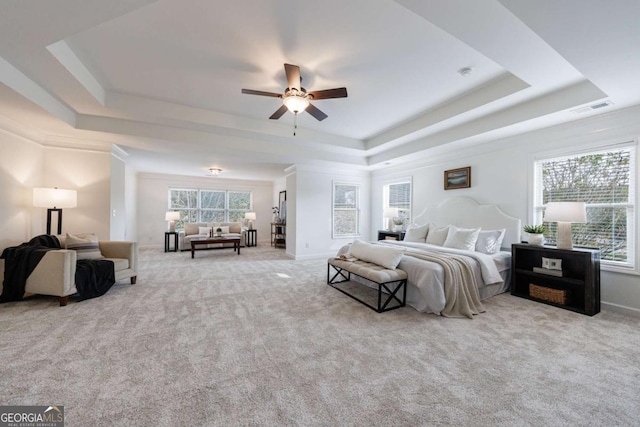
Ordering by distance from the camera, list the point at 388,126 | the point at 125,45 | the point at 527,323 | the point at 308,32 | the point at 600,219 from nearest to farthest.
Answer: the point at 308,32
the point at 125,45
the point at 527,323
the point at 600,219
the point at 388,126

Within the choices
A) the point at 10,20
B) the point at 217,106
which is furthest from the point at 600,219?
the point at 10,20

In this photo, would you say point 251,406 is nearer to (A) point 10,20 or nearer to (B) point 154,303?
(B) point 154,303

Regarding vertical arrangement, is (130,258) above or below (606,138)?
below

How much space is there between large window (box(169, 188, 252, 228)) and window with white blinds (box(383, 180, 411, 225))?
523 cm

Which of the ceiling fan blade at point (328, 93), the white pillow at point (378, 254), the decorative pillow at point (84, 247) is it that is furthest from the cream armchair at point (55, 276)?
the white pillow at point (378, 254)

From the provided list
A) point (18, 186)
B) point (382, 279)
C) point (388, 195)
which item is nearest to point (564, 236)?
point (382, 279)

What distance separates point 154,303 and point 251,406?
2.35 m

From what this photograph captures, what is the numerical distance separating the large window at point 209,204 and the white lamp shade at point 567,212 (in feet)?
27.9

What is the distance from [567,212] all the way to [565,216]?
0.05 metres

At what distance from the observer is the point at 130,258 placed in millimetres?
4035

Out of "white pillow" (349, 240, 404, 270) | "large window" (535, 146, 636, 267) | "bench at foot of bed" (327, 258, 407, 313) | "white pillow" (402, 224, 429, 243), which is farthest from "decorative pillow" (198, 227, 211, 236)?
"large window" (535, 146, 636, 267)

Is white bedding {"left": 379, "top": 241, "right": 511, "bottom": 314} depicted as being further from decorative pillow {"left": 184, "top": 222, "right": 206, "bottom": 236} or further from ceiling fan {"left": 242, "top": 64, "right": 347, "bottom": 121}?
decorative pillow {"left": 184, "top": 222, "right": 206, "bottom": 236}

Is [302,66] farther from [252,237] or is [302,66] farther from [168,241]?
[252,237]

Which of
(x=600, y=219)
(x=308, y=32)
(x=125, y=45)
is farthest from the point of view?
(x=600, y=219)
